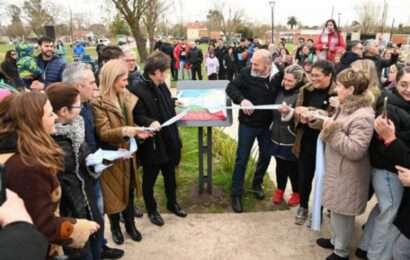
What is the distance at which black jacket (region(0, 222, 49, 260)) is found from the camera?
1.10m

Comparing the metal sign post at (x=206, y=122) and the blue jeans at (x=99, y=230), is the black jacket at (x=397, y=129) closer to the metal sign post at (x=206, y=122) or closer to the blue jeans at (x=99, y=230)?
the metal sign post at (x=206, y=122)

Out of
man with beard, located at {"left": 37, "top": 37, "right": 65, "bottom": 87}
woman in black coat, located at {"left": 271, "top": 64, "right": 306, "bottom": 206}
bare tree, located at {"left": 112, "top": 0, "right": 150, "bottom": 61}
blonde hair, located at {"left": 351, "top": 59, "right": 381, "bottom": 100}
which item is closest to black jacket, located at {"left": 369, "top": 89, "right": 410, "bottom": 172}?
blonde hair, located at {"left": 351, "top": 59, "right": 381, "bottom": 100}

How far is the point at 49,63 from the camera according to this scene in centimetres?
601

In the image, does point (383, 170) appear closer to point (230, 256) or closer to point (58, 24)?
point (230, 256)

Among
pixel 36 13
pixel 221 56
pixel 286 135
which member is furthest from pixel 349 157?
pixel 36 13

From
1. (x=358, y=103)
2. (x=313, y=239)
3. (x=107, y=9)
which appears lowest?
(x=313, y=239)

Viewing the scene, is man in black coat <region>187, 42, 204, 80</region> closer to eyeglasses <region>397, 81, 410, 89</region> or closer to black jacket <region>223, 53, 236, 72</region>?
black jacket <region>223, 53, 236, 72</region>

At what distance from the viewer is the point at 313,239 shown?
3617mm

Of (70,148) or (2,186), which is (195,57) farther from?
(2,186)

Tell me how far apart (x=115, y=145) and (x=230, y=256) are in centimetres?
143

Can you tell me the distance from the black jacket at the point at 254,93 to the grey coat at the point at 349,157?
3.72ft

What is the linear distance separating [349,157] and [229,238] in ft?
4.80

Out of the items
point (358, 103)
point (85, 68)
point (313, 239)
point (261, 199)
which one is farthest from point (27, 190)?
point (261, 199)

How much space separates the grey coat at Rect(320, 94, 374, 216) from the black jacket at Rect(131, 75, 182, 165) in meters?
1.54
